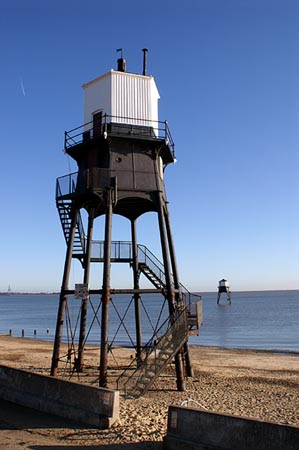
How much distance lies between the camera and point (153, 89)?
21.3m

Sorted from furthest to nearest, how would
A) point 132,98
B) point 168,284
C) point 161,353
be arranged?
point 132,98, point 168,284, point 161,353

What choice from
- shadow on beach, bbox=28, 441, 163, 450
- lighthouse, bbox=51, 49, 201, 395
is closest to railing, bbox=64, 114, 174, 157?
lighthouse, bbox=51, 49, 201, 395

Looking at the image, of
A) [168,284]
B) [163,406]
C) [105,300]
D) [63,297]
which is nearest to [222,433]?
[163,406]

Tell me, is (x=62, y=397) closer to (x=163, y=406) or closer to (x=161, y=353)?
(x=163, y=406)

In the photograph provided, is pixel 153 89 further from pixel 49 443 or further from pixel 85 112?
pixel 49 443

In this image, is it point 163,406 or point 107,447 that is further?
point 163,406

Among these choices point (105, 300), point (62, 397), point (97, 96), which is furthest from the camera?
point (97, 96)

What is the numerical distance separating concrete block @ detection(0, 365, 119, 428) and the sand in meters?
0.31

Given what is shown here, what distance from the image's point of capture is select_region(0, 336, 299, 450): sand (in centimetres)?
1066

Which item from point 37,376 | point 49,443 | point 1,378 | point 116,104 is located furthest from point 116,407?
point 116,104

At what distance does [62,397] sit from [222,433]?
5.21m

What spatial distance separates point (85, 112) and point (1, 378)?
12.3 metres

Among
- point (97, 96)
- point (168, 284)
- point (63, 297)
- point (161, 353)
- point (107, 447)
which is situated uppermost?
point (97, 96)

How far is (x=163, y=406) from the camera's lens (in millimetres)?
15312
